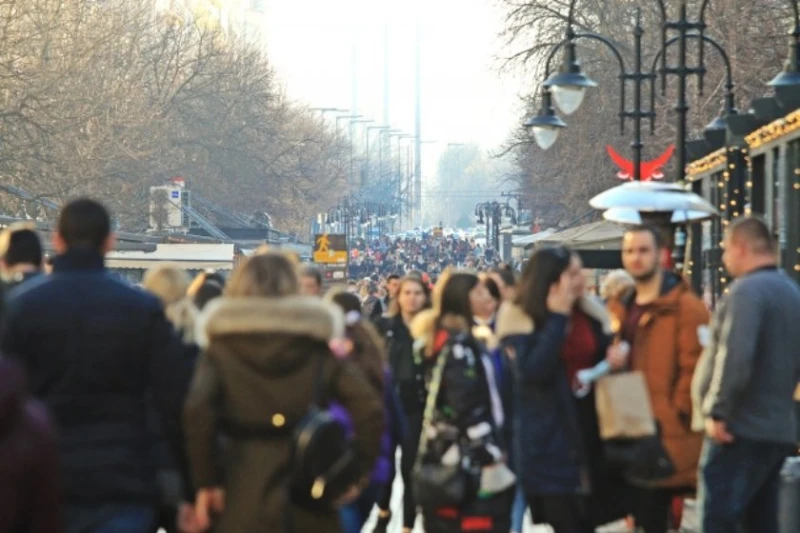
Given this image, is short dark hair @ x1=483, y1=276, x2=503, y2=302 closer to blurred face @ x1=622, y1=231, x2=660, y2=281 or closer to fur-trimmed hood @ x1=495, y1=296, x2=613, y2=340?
blurred face @ x1=622, y1=231, x2=660, y2=281

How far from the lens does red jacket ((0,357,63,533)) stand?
15.0 ft

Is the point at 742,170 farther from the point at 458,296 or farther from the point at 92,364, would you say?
the point at 92,364

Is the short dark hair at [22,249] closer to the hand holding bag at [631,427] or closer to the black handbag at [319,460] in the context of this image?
the hand holding bag at [631,427]

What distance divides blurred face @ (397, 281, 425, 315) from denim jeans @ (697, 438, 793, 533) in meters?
3.88

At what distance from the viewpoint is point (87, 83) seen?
5203 cm

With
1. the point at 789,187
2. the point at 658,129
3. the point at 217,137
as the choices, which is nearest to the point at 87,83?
the point at 658,129

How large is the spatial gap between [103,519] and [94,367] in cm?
49

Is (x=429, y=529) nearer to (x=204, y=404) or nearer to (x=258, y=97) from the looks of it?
(x=204, y=404)

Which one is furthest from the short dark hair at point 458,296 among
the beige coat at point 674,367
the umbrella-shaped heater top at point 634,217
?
the umbrella-shaped heater top at point 634,217

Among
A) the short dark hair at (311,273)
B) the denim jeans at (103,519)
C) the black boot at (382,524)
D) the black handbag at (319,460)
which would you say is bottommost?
the black boot at (382,524)

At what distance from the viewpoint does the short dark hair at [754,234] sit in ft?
31.6

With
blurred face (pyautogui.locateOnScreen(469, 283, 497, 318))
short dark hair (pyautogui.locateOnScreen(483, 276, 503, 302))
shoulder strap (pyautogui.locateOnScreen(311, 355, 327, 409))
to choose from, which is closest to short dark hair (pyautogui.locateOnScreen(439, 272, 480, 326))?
blurred face (pyautogui.locateOnScreen(469, 283, 497, 318))

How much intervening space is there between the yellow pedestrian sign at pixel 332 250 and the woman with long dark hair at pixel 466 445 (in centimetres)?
3833

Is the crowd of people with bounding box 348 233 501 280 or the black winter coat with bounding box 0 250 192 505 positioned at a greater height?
the black winter coat with bounding box 0 250 192 505
